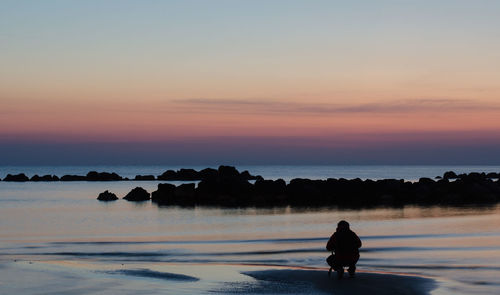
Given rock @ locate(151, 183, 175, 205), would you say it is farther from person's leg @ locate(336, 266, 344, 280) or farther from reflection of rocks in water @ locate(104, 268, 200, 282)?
person's leg @ locate(336, 266, 344, 280)

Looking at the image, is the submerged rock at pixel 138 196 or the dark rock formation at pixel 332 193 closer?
the dark rock formation at pixel 332 193

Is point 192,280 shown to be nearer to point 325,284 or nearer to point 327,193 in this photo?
point 325,284

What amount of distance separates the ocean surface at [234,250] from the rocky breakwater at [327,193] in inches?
304

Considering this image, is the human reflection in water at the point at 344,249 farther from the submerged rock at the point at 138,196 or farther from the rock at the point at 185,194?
the submerged rock at the point at 138,196

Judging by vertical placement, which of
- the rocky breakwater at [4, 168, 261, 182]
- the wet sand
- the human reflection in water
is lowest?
the wet sand

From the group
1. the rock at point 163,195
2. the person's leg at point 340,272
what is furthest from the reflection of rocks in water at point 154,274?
the rock at point 163,195

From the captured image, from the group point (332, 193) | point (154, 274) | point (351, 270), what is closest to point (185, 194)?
point (332, 193)

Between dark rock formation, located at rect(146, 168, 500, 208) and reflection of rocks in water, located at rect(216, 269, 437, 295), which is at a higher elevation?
dark rock formation, located at rect(146, 168, 500, 208)

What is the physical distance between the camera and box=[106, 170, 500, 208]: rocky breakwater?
53688 millimetres

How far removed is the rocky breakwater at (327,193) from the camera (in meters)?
53.7

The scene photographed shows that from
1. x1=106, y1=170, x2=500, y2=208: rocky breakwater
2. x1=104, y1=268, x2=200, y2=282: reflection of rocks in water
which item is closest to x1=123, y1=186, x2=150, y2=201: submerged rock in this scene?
x1=106, y1=170, x2=500, y2=208: rocky breakwater

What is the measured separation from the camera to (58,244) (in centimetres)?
2731

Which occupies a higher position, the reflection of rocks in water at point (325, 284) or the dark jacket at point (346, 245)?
the dark jacket at point (346, 245)

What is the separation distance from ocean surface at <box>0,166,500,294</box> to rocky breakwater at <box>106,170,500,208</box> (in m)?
7.72
